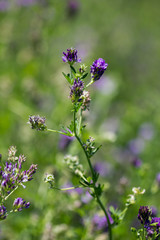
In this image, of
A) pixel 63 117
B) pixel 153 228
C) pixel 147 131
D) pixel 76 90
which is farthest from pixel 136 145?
pixel 76 90

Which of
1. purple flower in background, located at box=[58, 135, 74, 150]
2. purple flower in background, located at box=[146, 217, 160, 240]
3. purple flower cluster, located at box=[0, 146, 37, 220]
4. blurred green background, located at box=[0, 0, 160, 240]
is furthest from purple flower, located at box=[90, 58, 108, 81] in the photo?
purple flower in background, located at box=[58, 135, 74, 150]

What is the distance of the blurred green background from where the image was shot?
1.99m

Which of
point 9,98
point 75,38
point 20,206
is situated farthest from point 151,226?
point 75,38

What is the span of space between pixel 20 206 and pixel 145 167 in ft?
2.53

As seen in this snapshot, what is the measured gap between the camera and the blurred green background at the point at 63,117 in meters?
1.99

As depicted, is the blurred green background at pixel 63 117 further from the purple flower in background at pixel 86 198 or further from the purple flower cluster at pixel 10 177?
the purple flower cluster at pixel 10 177

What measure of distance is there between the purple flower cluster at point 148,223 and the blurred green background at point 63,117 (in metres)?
0.46

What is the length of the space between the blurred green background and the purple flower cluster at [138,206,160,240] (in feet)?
1.50

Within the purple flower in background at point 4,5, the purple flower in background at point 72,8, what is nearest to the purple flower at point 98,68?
the purple flower in background at point 72,8

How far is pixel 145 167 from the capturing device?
1741 millimetres

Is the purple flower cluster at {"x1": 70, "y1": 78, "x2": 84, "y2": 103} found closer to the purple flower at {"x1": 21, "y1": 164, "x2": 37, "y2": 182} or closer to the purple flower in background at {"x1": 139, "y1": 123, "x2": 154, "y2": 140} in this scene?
the purple flower at {"x1": 21, "y1": 164, "x2": 37, "y2": 182}

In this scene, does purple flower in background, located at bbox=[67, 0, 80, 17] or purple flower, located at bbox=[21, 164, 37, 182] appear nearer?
purple flower, located at bbox=[21, 164, 37, 182]

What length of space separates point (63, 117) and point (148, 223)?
194cm

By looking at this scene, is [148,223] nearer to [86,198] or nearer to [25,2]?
[86,198]
